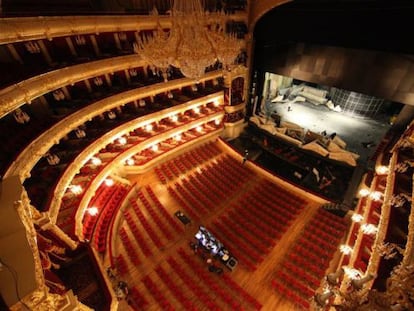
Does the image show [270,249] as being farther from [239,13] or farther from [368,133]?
[239,13]

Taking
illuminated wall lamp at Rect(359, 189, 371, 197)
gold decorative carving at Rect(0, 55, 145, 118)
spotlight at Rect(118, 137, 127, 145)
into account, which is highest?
gold decorative carving at Rect(0, 55, 145, 118)

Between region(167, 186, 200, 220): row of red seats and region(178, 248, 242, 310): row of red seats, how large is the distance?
258cm

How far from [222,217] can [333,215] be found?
24.2 ft

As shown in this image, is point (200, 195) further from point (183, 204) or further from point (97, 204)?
point (97, 204)

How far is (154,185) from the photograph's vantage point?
17.1m

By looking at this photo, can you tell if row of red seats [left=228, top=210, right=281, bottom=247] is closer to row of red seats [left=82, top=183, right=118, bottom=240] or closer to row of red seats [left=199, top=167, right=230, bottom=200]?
row of red seats [left=199, top=167, right=230, bottom=200]

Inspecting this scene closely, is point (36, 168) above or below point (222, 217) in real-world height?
above

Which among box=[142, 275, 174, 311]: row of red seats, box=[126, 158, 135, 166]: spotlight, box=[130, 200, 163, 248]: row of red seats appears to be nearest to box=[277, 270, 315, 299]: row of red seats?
box=[142, 275, 174, 311]: row of red seats

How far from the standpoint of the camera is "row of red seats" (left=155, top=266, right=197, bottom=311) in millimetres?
10383

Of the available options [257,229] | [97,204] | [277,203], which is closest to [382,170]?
[277,203]

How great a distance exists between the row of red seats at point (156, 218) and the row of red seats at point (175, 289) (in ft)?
6.83

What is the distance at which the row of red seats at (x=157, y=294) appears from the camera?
10.2 metres

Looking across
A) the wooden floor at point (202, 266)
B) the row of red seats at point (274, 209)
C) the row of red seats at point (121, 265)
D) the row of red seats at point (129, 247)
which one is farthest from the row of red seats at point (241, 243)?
the row of red seats at point (121, 265)

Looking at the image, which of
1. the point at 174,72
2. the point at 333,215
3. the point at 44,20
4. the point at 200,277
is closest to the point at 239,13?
the point at 174,72
